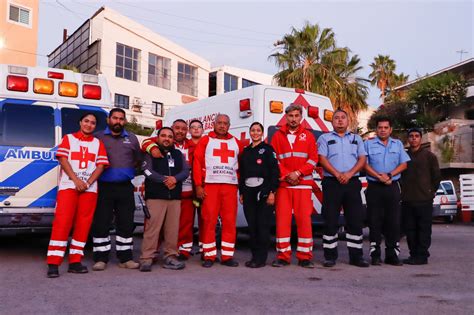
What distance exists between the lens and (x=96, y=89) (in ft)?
24.1

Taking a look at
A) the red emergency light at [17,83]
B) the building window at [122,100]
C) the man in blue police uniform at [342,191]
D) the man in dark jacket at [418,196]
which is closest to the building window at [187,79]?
the building window at [122,100]

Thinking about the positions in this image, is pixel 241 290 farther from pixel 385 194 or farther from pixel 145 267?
pixel 385 194

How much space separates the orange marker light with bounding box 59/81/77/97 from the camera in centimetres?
708

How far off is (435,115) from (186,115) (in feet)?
62.6

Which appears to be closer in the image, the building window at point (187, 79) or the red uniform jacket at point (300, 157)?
the red uniform jacket at point (300, 157)

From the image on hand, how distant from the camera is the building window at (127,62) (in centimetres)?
3133

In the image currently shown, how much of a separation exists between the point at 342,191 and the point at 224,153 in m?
1.60

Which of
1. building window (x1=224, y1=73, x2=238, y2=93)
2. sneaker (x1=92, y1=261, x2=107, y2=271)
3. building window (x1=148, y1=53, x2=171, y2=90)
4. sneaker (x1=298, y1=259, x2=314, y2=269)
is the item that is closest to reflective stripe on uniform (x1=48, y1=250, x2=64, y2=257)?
sneaker (x1=92, y1=261, x2=107, y2=271)

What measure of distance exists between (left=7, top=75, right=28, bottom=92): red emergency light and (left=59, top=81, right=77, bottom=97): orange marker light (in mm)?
447

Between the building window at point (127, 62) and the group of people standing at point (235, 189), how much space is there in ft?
83.7

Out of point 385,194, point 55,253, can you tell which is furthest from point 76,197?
point 385,194

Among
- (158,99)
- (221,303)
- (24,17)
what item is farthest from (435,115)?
(221,303)

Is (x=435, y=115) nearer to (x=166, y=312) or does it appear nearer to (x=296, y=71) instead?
(x=296, y=71)

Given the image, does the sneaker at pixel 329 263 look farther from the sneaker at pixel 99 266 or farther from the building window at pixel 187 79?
the building window at pixel 187 79
